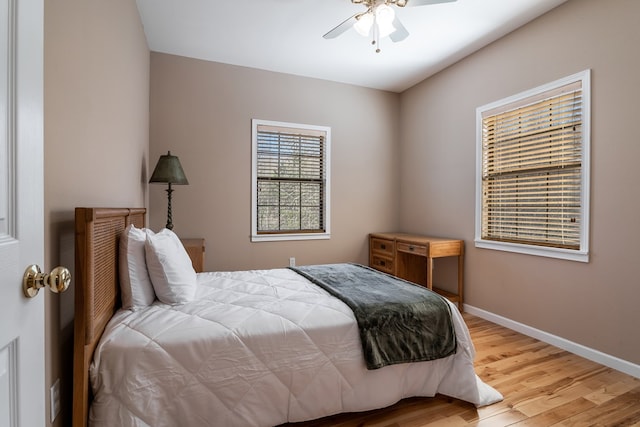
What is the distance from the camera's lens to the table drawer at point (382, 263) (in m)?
4.07

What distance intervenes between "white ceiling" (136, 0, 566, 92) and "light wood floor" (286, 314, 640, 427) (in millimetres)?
2811

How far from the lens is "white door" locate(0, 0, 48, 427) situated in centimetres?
63

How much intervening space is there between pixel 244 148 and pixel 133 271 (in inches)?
93.4

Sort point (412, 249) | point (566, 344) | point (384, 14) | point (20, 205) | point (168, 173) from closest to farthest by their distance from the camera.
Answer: point (20, 205), point (384, 14), point (566, 344), point (168, 173), point (412, 249)

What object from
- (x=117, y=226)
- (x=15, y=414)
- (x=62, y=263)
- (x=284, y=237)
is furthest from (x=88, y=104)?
(x=284, y=237)

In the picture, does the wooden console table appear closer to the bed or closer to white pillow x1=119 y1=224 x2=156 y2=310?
the bed

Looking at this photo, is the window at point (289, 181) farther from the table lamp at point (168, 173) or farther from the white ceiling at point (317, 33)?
the table lamp at point (168, 173)

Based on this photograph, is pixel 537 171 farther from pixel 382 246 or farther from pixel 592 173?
pixel 382 246

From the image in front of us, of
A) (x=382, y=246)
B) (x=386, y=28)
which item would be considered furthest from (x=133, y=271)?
(x=382, y=246)

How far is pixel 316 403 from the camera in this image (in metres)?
1.64

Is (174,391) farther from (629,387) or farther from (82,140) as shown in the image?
(629,387)

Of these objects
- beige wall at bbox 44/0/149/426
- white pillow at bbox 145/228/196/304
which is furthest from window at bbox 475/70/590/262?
beige wall at bbox 44/0/149/426

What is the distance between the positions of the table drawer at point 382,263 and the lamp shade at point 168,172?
256cm

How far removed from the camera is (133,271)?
69.5 inches
